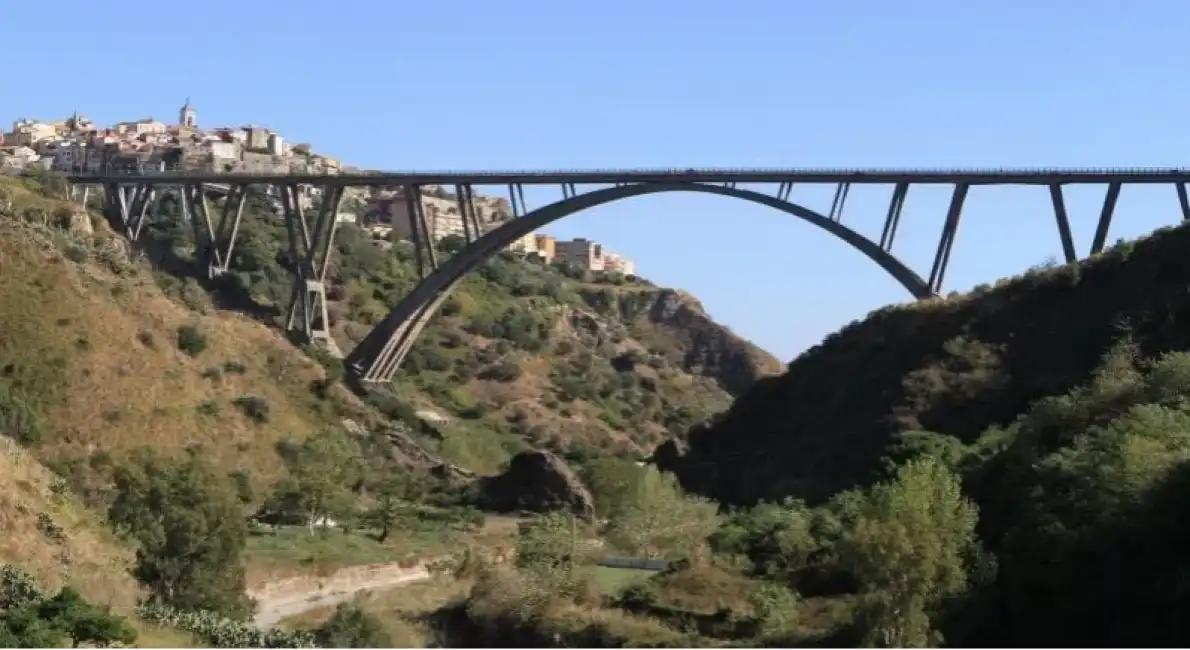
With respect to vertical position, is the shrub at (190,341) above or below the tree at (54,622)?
above

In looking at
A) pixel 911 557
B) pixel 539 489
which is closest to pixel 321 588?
pixel 911 557

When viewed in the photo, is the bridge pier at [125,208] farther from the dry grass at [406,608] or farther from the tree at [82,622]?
the tree at [82,622]

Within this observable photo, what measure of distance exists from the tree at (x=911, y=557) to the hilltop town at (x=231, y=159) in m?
74.7

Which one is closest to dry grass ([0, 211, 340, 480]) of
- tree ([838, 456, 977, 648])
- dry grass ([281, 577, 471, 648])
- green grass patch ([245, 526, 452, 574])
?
green grass patch ([245, 526, 452, 574])

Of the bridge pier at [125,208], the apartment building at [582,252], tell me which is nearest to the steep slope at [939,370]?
the bridge pier at [125,208]

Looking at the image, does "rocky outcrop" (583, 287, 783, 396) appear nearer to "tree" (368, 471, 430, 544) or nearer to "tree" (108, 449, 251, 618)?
"tree" (368, 471, 430, 544)

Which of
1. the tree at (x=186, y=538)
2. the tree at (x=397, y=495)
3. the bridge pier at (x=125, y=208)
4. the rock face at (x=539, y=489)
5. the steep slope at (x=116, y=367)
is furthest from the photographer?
the bridge pier at (x=125, y=208)

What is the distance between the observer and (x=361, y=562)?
4166cm

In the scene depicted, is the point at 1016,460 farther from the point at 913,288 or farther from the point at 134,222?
the point at 134,222

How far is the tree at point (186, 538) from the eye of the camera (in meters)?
30.7

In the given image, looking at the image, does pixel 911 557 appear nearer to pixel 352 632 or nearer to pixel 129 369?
pixel 352 632

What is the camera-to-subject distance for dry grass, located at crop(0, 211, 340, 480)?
1847 inches

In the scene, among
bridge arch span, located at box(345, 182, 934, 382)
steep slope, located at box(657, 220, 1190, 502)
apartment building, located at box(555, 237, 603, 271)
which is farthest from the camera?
apartment building, located at box(555, 237, 603, 271)

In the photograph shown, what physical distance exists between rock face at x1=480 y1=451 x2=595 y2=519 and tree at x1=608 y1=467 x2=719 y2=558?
18.5ft
